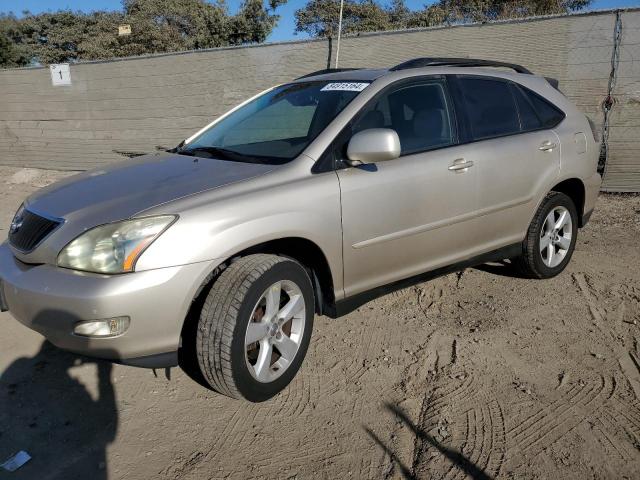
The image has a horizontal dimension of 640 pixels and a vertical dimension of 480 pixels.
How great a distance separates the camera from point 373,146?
302 cm

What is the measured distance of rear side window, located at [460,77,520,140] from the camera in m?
3.89

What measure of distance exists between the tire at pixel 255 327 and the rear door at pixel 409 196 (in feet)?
1.24

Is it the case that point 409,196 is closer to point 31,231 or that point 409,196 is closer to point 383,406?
point 383,406

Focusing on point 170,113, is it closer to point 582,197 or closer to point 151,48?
point 582,197

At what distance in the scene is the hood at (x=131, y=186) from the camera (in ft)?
8.78

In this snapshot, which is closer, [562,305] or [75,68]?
[562,305]

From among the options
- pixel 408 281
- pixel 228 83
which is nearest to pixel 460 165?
pixel 408 281

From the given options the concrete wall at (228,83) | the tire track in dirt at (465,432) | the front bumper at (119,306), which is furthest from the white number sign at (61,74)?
the tire track in dirt at (465,432)

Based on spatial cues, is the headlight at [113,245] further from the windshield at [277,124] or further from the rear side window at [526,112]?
the rear side window at [526,112]

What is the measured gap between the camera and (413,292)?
4352 millimetres

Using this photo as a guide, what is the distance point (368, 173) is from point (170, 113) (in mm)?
7068

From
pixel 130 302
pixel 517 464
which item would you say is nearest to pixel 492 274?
pixel 517 464

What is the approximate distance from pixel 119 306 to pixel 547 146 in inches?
Answer: 131

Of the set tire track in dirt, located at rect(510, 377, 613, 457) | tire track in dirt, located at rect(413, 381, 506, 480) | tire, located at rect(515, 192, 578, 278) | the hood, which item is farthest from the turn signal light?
tire, located at rect(515, 192, 578, 278)
